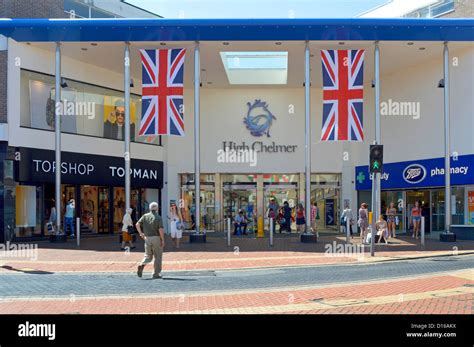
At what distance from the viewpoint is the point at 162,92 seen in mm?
23609

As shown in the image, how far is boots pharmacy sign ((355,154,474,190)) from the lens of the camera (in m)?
24.6

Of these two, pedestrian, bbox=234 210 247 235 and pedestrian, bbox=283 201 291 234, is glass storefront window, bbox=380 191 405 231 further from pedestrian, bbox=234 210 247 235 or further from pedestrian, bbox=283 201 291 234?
pedestrian, bbox=234 210 247 235

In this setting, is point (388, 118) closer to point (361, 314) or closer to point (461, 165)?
point (461, 165)

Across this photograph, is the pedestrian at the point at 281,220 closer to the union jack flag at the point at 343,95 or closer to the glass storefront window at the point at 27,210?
the union jack flag at the point at 343,95

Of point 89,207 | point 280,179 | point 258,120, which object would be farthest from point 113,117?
point 280,179

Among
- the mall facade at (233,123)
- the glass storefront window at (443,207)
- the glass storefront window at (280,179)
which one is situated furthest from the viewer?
the glass storefront window at (280,179)

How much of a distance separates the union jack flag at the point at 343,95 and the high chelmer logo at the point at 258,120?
8.73 m

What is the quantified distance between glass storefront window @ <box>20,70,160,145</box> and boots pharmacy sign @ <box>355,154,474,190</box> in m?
11.5

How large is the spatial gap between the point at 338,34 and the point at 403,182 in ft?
29.3

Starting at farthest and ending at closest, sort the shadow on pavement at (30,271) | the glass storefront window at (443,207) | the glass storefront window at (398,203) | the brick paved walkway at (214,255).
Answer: the glass storefront window at (398,203) < the glass storefront window at (443,207) < the brick paved walkway at (214,255) < the shadow on pavement at (30,271)

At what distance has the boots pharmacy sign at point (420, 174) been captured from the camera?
24556 mm

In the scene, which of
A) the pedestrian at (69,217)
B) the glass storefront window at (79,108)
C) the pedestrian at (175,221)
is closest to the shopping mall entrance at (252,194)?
the glass storefront window at (79,108)

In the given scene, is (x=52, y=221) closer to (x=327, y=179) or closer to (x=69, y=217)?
(x=69, y=217)
